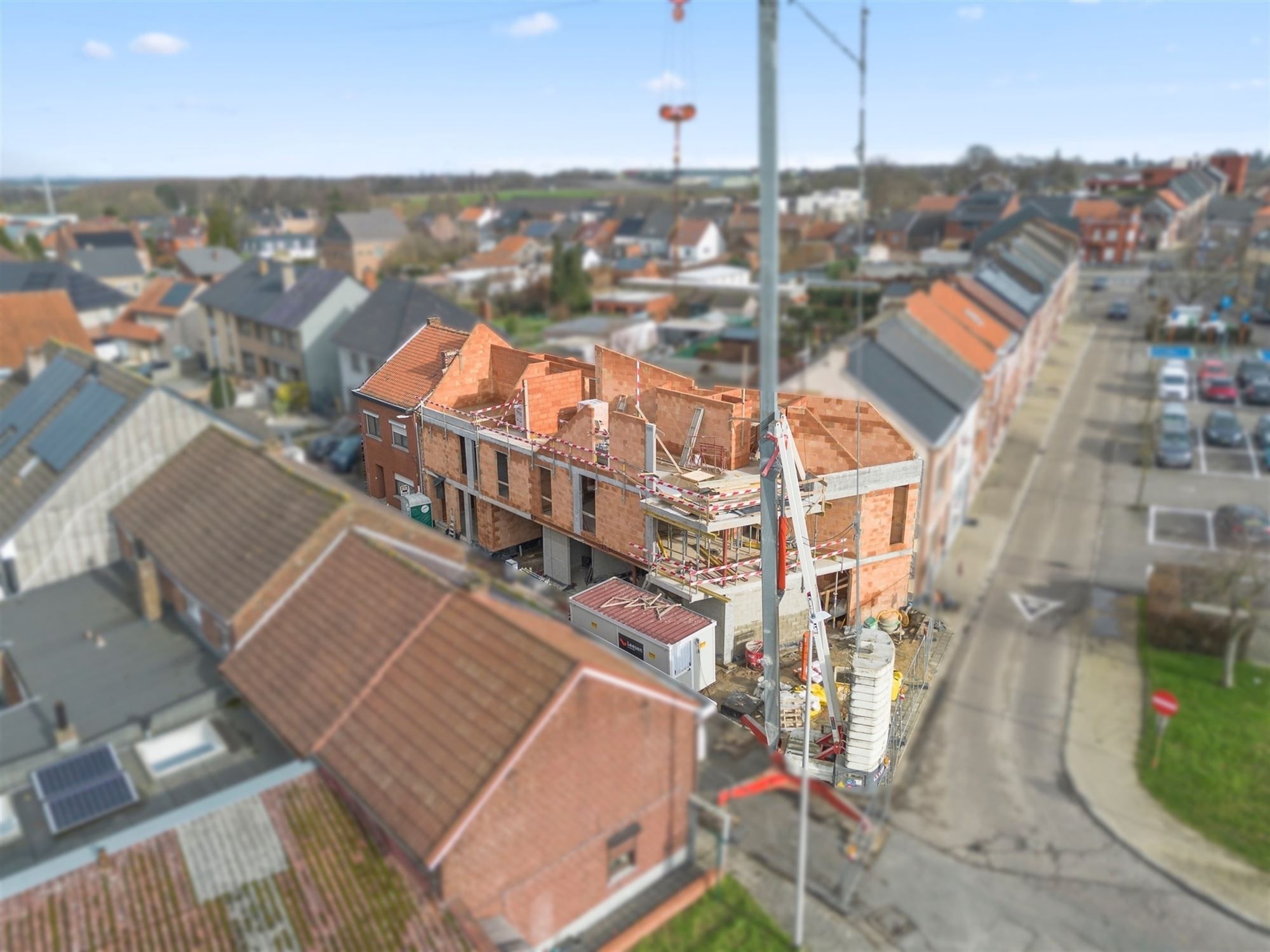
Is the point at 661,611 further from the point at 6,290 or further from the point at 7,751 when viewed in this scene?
the point at 6,290

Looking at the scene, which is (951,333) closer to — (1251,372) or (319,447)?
(319,447)

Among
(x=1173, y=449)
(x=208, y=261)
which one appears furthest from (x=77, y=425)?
(x=208, y=261)

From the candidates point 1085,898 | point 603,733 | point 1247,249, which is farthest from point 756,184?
point 1247,249

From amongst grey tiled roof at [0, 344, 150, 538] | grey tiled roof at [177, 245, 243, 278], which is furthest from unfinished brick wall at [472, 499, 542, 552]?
grey tiled roof at [177, 245, 243, 278]

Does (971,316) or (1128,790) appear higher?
(971,316)

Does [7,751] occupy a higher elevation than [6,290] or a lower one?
lower

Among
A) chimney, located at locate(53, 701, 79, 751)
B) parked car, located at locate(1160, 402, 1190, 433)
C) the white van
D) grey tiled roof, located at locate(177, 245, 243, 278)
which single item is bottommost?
parked car, located at locate(1160, 402, 1190, 433)

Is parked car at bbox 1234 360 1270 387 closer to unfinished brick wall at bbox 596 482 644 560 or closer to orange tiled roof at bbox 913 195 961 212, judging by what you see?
orange tiled roof at bbox 913 195 961 212
